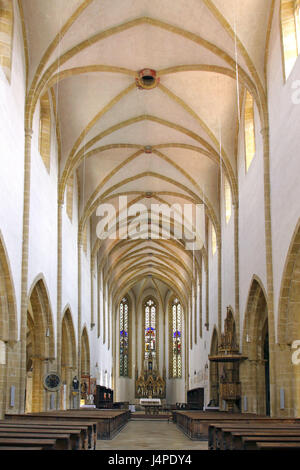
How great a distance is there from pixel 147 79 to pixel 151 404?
77.6 ft

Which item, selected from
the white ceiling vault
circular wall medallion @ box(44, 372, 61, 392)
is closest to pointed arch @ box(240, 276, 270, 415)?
the white ceiling vault

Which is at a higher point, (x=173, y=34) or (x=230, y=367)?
(x=173, y=34)

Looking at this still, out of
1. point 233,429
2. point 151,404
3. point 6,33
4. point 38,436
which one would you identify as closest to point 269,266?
point 233,429

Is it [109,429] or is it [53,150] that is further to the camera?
[53,150]

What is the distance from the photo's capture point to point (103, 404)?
32812 millimetres

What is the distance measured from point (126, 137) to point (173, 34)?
7.70m

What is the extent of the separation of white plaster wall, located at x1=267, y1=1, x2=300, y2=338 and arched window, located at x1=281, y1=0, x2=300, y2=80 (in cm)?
36

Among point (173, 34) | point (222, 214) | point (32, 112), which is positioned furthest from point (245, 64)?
point (222, 214)

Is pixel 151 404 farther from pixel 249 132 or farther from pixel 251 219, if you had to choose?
pixel 249 132

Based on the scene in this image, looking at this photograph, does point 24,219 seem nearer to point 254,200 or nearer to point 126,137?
point 254,200

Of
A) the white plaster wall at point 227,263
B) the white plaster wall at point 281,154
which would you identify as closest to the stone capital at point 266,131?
the white plaster wall at point 281,154

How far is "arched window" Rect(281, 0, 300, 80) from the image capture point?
1583cm

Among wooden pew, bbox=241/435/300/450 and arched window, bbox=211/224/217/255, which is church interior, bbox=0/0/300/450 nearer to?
wooden pew, bbox=241/435/300/450

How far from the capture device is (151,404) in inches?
1522
